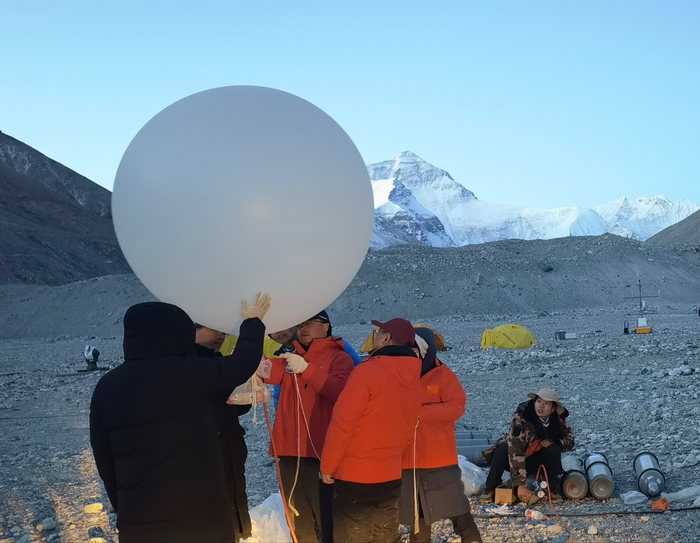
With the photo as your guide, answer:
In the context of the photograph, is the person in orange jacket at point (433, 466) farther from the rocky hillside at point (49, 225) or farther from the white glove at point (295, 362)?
the rocky hillside at point (49, 225)

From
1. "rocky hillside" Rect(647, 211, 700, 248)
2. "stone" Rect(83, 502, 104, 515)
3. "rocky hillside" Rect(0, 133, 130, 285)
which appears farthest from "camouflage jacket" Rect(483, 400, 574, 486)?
"rocky hillside" Rect(647, 211, 700, 248)

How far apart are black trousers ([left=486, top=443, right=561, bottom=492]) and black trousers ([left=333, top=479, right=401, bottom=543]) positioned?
240 cm

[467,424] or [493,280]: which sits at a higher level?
[493,280]

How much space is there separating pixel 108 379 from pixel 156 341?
0.85 feet

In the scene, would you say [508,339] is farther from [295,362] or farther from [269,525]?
[295,362]

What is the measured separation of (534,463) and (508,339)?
15.4 meters

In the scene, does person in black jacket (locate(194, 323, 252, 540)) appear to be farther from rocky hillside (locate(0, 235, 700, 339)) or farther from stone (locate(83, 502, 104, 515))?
rocky hillside (locate(0, 235, 700, 339))

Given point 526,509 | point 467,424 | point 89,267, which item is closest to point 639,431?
point 467,424

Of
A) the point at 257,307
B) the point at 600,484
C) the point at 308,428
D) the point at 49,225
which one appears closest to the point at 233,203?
the point at 257,307

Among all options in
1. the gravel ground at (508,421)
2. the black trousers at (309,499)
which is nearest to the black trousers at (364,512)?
the black trousers at (309,499)

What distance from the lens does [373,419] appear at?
12.5ft

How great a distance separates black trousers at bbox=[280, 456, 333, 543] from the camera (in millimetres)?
4301

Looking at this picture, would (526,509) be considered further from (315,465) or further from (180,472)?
(180,472)

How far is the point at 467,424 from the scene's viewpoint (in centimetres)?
1005
